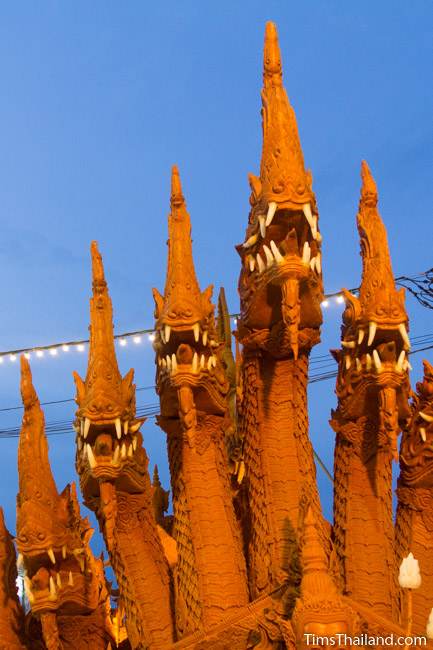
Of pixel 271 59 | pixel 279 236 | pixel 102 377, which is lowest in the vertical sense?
pixel 102 377

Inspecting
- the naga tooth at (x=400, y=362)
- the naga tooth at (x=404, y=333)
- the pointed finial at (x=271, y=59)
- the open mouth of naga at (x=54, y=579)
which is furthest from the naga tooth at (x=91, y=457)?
the pointed finial at (x=271, y=59)

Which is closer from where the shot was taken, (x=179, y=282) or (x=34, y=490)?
(x=179, y=282)

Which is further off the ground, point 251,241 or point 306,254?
point 251,241

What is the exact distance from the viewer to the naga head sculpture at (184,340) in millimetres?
7125

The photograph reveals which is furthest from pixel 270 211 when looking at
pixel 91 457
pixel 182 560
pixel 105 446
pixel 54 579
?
pixel 54 579

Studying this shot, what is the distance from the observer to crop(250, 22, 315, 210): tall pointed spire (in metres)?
6.93

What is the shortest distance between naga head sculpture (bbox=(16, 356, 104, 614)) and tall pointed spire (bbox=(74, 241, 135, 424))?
604 millimetres

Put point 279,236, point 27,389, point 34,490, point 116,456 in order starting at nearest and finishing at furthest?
point 279,236
point 116,456
point 34,490
point 27,389

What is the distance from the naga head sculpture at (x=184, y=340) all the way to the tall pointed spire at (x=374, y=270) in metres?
1.13

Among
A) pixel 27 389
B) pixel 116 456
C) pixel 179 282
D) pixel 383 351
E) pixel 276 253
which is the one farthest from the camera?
pixel 27 389

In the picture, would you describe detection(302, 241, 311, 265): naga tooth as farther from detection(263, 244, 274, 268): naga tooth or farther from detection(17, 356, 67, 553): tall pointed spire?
detection(17, 356, 67, 553): tall pointed spire

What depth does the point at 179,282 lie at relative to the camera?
736 centimetres

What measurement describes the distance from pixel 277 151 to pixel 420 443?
2.52 metres

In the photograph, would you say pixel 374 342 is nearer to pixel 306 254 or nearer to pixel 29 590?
pixel 306 254
